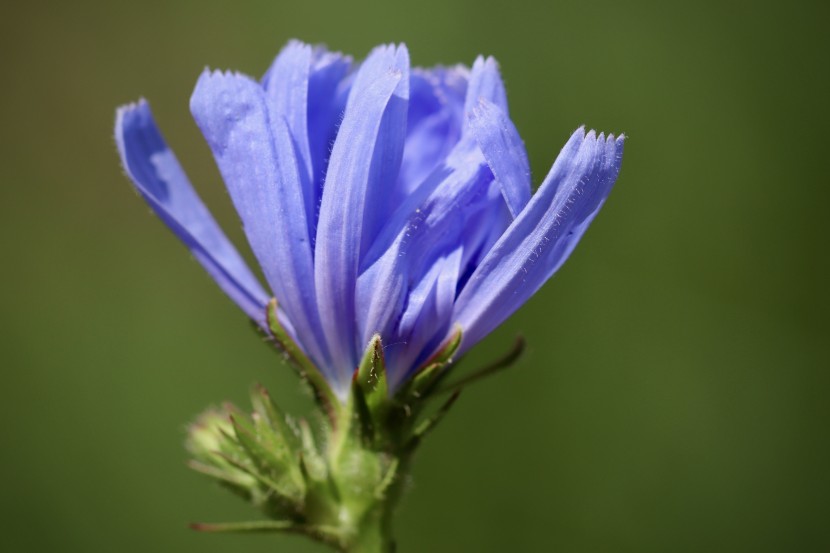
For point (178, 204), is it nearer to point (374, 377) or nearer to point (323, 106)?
point (323, 106)

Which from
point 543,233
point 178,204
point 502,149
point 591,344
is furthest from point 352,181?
point 591,344

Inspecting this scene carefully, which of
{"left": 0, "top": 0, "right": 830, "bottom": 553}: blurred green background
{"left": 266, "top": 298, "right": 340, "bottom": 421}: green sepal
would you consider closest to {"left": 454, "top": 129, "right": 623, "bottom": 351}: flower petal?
{"left": 266, "top": 298, "right": 340, "bottom": 421}: green sepal

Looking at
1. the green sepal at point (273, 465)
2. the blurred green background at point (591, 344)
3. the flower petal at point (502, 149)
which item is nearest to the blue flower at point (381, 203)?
the flower petal at point (502, 149)

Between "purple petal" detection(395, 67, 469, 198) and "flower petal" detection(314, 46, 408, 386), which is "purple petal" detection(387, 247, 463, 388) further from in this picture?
"purple petal" detection(395, 67, 469, 198)

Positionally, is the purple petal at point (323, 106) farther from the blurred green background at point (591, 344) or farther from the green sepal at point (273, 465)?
the blurred green background at point (591, 344)

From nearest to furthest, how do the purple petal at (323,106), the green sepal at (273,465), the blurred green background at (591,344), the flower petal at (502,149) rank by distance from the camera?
the flower petal at (502,149) < the green sepal at (273,465) < the purple petal at (323,106) < the blurred green background at (591,344)

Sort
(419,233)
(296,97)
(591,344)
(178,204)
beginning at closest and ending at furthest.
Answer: (419,233) < (296,97) < (178,204) < (591,344)
